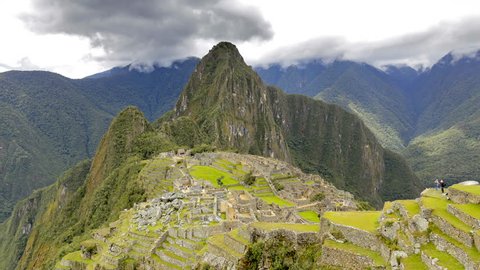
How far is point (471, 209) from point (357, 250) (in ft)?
15.2

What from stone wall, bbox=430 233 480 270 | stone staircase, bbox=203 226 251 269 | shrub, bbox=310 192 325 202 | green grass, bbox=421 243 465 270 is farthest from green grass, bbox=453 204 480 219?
shrub, bbox=310 192 325 202

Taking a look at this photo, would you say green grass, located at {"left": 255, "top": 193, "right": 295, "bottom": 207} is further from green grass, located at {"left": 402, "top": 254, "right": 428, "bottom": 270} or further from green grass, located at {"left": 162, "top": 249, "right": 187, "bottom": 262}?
green grass, located at {"left": 402, "top": 254, "right": 428, "bottom": 270}

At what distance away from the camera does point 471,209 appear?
1552cm

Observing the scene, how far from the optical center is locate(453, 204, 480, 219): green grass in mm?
14905

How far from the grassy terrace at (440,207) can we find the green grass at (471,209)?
0.41 meters

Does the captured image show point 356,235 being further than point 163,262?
No

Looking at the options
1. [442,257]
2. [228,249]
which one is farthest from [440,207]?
[228,249]

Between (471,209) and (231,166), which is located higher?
(471,209)

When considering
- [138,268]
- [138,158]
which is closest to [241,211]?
[138,268]

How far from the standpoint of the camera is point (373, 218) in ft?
66.9

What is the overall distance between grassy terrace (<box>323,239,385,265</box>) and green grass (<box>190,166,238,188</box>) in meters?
55.0

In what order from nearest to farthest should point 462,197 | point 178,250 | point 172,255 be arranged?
point 462,197 → point 172,255 → point 178,250

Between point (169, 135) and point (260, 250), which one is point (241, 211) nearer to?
point (260, 250)

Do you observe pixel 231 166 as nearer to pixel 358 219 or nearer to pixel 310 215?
pixel 310 215
